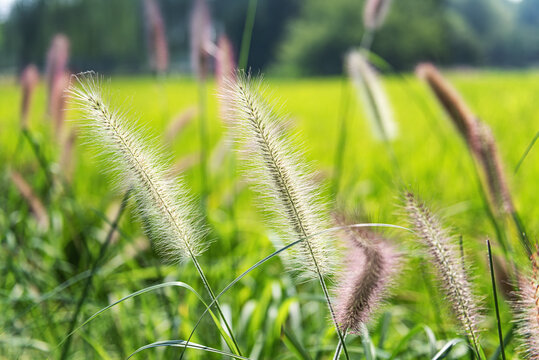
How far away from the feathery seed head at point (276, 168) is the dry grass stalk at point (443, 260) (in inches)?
5.4

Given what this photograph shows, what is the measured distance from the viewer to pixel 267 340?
1704mm

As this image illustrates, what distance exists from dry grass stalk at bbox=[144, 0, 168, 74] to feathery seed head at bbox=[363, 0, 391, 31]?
2.45 feet

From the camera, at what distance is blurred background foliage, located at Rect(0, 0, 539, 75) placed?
3297cm

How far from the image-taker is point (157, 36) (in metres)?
2.05

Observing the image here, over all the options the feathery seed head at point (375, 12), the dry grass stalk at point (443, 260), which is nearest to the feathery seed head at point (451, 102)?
the feathery seed head at point (375, 12)

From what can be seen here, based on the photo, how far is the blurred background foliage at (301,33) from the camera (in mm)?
32969

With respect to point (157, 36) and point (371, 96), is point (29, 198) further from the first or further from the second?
point (371, 96)

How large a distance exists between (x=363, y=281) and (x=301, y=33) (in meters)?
45.2

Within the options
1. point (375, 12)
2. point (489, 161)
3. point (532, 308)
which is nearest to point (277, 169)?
point (532, 308)

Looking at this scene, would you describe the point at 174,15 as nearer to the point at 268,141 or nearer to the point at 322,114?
the point at 322,114

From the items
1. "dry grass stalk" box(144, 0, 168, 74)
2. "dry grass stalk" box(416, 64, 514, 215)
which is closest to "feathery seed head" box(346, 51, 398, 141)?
"dry grass stalk" box(416, 64, 514, 215)

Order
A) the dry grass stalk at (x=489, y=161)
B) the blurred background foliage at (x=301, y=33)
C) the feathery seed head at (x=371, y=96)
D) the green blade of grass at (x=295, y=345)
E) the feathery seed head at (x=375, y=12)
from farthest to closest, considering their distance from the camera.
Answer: the blurred background foliage at (x=301, y=33) < the feathery seed head at (x=375, y=12) < the feathery seed head at (x=371, y=96) < the dry grass stalk at (x=489, y=161) < the green blade of grass at (x=295, y=345)

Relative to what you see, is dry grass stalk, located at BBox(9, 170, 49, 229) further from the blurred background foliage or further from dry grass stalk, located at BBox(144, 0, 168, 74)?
the blurred background foliage

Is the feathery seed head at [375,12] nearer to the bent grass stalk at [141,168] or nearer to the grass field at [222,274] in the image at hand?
the grass field at [222,274]
